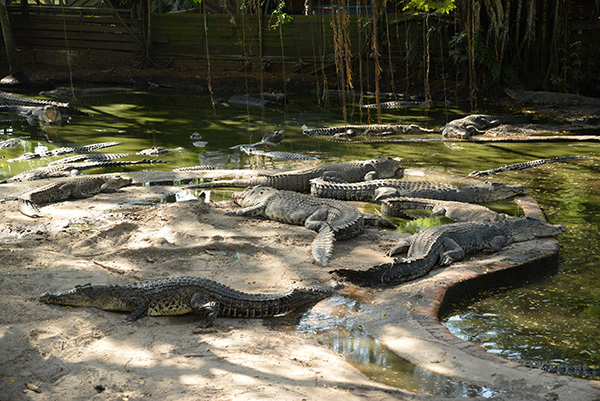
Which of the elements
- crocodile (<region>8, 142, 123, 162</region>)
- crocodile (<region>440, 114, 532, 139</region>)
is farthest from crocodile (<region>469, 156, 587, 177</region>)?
crocodile (<region>8, 142, 123, 162</region>)

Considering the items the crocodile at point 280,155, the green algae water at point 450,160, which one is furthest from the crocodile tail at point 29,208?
the crocodile at point 280,155

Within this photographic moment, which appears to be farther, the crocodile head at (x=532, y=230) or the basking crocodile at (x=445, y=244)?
the crocodile head at (x=532, y=230)

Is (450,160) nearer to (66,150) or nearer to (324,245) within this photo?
(324,245)

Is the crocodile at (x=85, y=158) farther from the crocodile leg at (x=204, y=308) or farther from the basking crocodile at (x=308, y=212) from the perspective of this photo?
the crocodile leg at (x=204, y=308)

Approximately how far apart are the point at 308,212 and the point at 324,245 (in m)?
1.05

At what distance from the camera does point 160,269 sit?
16.4ft

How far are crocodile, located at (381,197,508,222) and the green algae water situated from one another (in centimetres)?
30

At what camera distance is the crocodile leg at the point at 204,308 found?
13.4 ft

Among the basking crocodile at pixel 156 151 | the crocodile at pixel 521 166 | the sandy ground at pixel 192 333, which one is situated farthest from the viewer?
the basking crocodile at pixel 156 151

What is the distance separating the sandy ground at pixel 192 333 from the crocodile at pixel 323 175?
1.99m

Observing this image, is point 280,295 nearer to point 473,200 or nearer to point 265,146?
point 473,200

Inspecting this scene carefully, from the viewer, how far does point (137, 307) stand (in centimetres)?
414

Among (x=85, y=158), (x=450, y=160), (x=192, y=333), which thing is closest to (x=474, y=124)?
(x=450, y=160)

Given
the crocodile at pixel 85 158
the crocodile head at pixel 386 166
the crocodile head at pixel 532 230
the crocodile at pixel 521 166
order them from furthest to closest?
the crocodile at pixel 85 158
the crocodile head at pixel 386 166
the crocodile at pixel 521 166
the crocodile head at pixel 532 230
